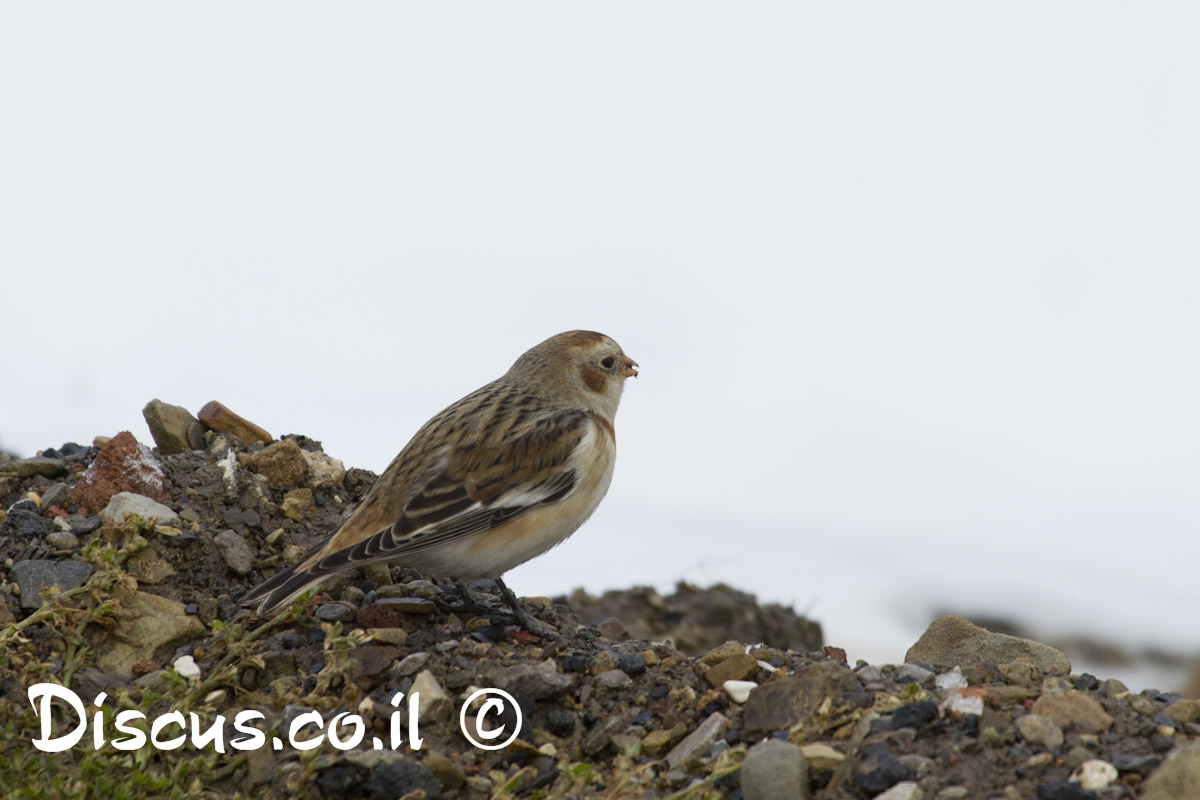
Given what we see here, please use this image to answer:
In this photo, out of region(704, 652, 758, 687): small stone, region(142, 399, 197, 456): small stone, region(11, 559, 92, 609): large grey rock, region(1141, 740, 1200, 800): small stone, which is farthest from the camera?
region(142, 399, 197, 456): small stone

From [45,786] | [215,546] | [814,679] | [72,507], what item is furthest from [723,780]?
[72,507]

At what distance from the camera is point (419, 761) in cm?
433

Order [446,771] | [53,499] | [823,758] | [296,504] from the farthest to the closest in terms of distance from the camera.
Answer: [296,504] < [53,499] < [446,771] < [823,758]

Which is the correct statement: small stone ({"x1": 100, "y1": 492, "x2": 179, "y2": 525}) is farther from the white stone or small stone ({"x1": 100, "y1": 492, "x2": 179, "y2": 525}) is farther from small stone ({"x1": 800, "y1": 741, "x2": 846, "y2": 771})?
the white stone

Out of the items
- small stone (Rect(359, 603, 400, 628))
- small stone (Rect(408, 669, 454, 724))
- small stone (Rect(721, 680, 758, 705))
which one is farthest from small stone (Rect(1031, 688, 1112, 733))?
small stone (Rect(359, 603, 400, 628))

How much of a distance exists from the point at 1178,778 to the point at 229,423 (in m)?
4.98

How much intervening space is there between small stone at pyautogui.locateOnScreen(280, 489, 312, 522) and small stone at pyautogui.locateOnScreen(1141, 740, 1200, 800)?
13.5ft

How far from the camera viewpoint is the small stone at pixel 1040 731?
12.7 ft

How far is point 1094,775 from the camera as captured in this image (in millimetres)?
3646

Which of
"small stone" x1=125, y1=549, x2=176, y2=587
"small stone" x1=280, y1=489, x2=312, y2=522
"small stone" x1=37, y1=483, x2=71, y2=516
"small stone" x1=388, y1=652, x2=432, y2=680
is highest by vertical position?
"small stone" x1=37, y1=483, x2=71, y2=516

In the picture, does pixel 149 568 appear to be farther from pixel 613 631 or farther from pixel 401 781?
pixel 613 631

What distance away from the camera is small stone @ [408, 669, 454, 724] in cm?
455

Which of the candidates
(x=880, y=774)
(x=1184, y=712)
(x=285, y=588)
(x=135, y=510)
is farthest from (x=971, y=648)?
(x=135, y=510)

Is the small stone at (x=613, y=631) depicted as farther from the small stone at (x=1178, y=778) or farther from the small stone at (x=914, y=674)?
the small stone at (x=1178, y=778)
